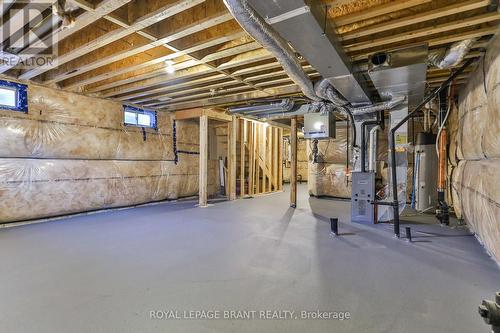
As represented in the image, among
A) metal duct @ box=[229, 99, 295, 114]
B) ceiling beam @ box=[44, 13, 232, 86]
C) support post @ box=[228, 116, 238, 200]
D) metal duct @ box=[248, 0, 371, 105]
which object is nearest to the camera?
metal duct @ box=[248, 0, 371, 105]

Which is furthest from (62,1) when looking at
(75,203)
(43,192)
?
(75,203)

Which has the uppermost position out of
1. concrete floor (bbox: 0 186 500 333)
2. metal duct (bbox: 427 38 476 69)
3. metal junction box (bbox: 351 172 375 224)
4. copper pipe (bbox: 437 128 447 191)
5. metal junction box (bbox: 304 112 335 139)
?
metal duct (bbox: 427 38 476 69)

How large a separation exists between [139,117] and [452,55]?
5284mm

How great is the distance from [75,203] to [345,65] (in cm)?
464

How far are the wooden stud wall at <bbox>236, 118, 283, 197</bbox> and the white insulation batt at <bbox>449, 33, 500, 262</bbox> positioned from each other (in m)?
4.36

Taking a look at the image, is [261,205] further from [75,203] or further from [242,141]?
[75,203]

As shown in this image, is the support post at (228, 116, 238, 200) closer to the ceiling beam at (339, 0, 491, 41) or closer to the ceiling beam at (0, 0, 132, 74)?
the ceiling beam at (0, 0, 132, 74)

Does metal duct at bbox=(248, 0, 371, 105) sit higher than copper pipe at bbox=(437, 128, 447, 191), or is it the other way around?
metal duct at bbox=(248, 0, 371, 105)

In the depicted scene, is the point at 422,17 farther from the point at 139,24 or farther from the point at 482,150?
the point at 139,24

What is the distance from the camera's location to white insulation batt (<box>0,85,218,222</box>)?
384 centimetres

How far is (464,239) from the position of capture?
316cm

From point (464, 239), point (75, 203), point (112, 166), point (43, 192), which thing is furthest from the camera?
point (112, 166)

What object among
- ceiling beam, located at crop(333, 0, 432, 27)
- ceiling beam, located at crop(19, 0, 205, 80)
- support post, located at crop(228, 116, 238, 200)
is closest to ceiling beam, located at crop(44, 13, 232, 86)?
ceiling beam, located at crop(19, 0, 205, 80)

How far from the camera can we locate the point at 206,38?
2.67 meters
